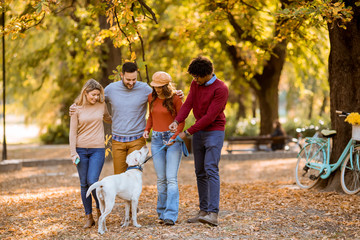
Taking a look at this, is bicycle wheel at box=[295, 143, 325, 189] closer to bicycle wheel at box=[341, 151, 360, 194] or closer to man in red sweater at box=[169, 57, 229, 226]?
bicycle wheel at box=[341, 151, 360, 194]

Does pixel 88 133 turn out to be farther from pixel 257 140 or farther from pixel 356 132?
pixel 257 140

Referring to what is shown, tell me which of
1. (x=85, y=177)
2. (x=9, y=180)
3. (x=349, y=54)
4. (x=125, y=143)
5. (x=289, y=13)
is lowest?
(x=9, y=180)

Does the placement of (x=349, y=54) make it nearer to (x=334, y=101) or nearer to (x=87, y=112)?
(x=334, y=101)

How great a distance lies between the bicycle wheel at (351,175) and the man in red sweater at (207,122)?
2.66 m

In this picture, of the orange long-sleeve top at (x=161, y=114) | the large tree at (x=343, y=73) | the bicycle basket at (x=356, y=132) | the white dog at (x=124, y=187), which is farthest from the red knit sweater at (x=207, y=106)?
the large tree at (x=343, y=73)

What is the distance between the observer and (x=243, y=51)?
17.2 m

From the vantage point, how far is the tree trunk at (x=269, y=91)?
17.6 metres

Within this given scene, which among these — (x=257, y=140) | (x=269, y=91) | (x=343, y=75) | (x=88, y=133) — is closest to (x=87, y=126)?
(x=88, y=133)

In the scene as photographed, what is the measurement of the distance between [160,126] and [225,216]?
155 cm

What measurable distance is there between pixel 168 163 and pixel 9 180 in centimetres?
737

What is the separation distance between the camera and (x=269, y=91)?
17891 mm

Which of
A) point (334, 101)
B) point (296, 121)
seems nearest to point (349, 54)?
point (334, 101)

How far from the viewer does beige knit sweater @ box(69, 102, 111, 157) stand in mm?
5676

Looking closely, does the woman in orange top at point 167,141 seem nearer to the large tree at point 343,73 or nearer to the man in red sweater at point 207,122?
the man in red sweater at point 207,122
